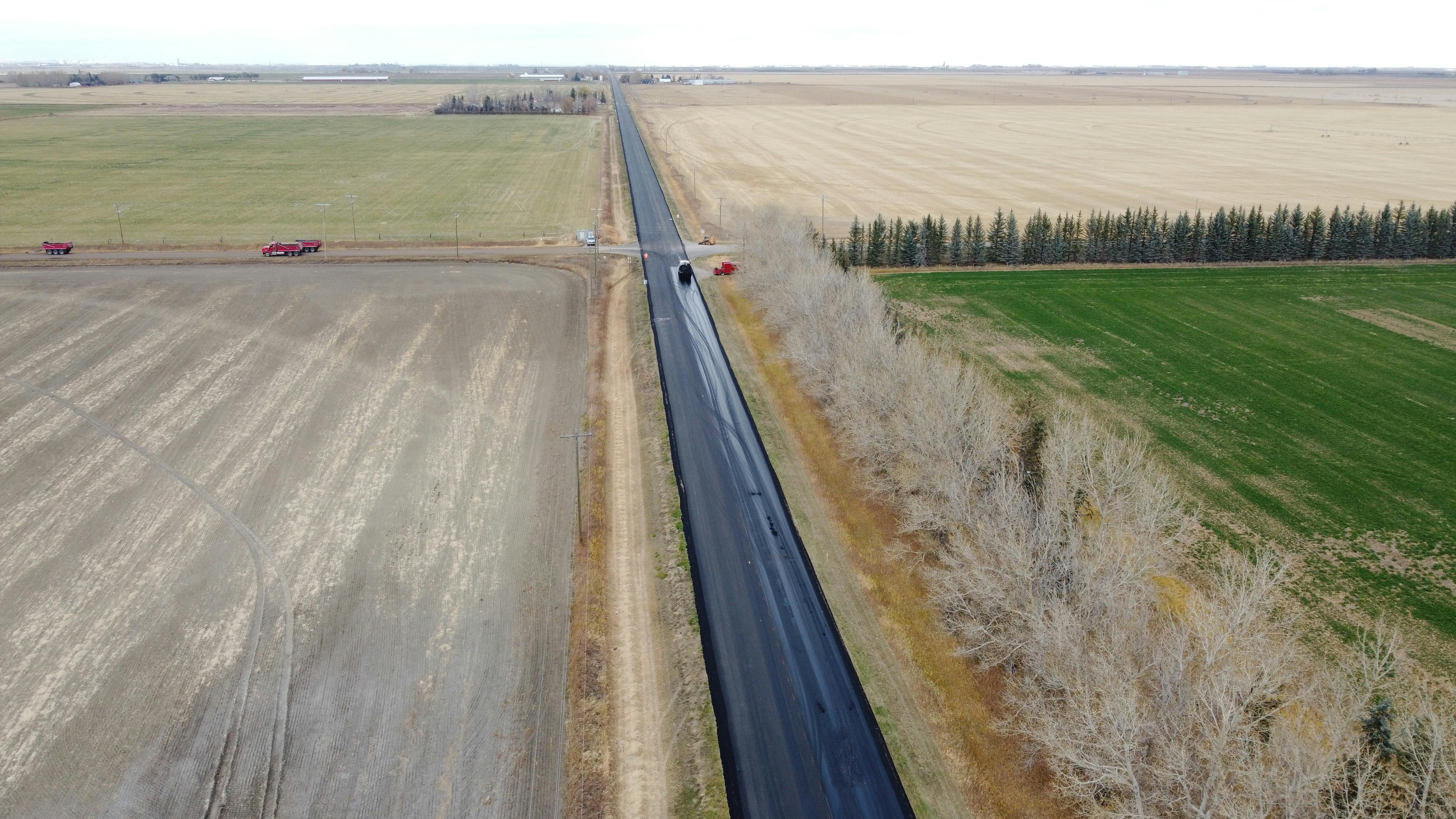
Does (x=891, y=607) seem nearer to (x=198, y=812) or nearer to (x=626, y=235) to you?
(x=198, y=812)

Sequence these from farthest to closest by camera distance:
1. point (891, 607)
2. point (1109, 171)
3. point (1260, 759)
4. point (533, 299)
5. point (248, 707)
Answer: point (1109, 171), point (533, 299), point (891, 607), point (248, 707), point (1260, 759)

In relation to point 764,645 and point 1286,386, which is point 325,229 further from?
point 1286,386

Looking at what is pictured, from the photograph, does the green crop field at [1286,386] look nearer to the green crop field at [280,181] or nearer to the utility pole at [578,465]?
the utility pole at [578,465]

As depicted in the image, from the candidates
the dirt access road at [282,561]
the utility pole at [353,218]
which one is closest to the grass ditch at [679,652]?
the dirt access road at [282,561]

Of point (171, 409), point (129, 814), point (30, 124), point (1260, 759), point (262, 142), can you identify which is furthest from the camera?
point (30, 124)

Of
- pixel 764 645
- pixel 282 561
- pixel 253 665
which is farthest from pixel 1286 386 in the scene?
pixel 253 665

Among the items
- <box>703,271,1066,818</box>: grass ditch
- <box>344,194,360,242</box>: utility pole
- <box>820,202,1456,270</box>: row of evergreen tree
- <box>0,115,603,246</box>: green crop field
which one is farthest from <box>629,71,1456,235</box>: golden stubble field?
<box>703,271,1066,818</box>: grass ditch

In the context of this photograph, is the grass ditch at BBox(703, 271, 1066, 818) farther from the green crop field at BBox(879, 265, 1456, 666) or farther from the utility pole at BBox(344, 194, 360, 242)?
the utility pole at BBox(344, 194, 360, 242)

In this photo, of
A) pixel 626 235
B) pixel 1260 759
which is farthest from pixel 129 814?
pixel 626 235
